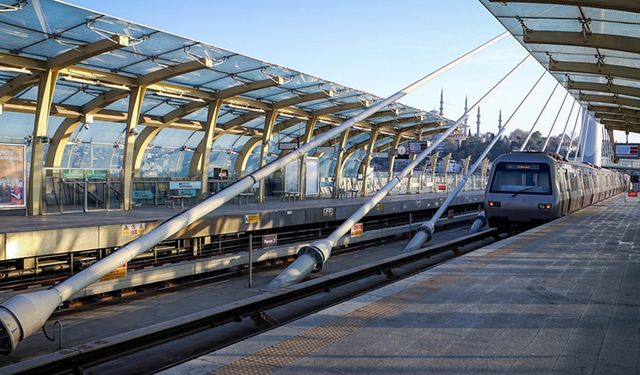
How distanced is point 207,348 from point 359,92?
17.5 meters

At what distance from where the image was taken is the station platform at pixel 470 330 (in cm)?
555

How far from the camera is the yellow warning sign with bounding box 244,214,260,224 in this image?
16.7m

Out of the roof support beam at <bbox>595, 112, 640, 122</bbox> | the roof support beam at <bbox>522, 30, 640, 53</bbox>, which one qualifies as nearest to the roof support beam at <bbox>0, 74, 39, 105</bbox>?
the roof support beam at <bbox>522, 30, 640, 53</bbox>

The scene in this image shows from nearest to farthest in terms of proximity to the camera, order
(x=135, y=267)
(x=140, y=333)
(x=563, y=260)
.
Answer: (x=140, y=333) < (x=563, y=260) < (x=135, y=267)

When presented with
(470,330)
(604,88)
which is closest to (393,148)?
(604,88)

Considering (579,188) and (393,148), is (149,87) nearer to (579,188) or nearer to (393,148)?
(579,188)

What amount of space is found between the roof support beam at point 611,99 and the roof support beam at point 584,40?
949 centimetres

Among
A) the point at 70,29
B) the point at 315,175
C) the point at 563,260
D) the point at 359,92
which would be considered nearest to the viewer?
the point at 563,260

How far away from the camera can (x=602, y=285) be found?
952 cm

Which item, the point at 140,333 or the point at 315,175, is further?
the point at 315,175

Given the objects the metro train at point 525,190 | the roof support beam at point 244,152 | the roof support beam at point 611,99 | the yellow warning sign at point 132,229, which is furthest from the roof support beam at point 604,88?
the yellow warning sign at point 132,229

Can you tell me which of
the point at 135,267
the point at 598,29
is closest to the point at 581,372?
the point at 135,267

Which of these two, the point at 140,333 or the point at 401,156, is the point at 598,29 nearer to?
the point at 140,333

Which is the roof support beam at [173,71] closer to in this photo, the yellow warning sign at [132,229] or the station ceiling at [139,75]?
the station ceiling at [139,75]
